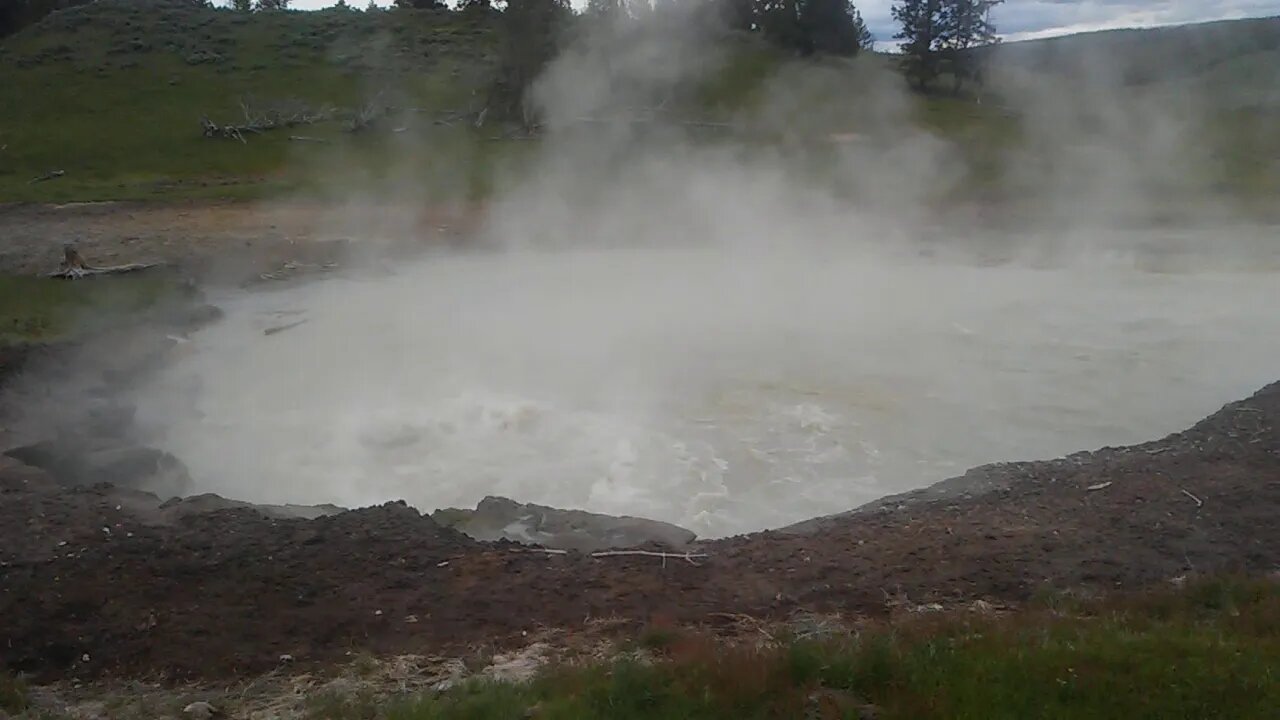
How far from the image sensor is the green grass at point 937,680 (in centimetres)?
354

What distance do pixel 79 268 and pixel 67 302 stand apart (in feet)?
5.46

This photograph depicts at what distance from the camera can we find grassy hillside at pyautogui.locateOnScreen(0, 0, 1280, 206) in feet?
64.1

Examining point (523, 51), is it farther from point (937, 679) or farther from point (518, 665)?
point (937, 679)

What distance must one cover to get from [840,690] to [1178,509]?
2.83 meters

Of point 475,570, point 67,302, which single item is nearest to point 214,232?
point 67,302

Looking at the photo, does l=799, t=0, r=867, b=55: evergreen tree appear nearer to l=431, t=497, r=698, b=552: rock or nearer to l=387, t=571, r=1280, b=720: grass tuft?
l=431, t=497, r=698, b=552: rock

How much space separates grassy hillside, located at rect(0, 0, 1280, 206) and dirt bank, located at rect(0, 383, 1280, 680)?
13.7m

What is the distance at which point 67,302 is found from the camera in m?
10.7

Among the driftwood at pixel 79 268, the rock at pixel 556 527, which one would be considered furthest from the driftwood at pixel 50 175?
the rock at pixel 556 527

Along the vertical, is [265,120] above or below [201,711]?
above

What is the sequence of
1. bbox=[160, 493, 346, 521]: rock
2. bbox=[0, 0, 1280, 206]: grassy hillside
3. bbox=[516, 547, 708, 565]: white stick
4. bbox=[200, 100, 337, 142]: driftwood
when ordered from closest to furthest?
bbox=[516, 547, 708, 565]: white stick, bbox=[160, 493, 346, 521]: rock, bbox=[0, 0, 1280, 206]: grassy hillside, bbox=[200, 100, 337, 142]: driftwood

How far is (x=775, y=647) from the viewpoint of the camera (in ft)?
13.6

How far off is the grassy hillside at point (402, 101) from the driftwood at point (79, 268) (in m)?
5.96

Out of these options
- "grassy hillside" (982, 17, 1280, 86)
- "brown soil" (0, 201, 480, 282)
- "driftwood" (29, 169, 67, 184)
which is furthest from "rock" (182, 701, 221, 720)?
"grassy hillside" (982, 17, 1280, 86)
